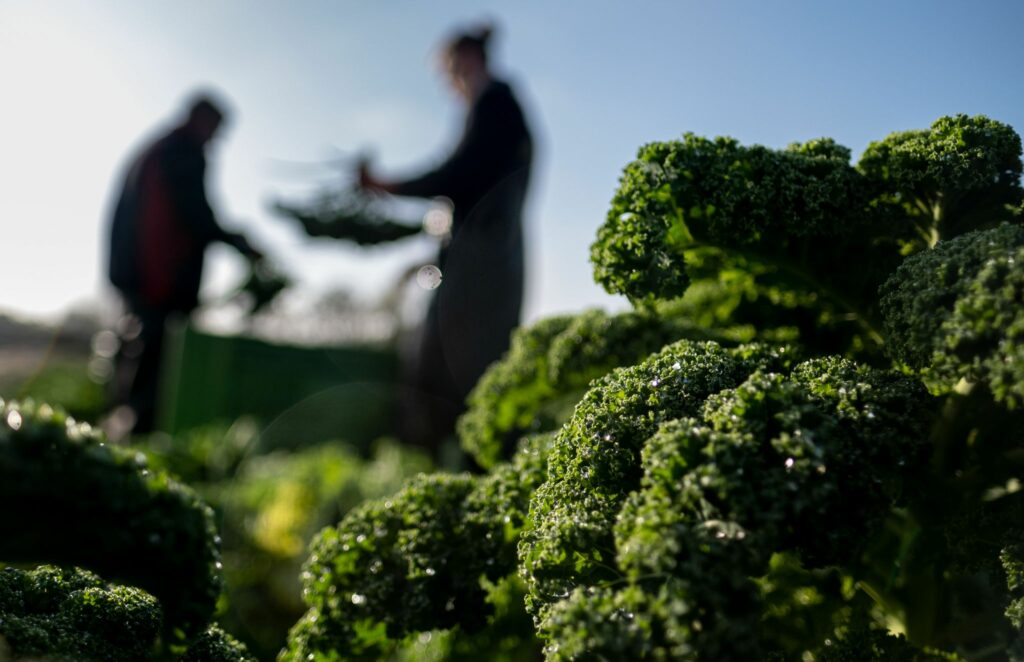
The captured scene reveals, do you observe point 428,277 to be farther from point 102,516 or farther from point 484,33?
point 102,516

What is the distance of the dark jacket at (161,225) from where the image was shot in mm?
7250

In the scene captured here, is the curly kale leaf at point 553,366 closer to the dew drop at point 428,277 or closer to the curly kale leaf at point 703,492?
the curly kale leaf at point 703,492

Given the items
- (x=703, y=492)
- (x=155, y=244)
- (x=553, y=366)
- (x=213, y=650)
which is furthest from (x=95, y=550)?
(x=155, y=244)

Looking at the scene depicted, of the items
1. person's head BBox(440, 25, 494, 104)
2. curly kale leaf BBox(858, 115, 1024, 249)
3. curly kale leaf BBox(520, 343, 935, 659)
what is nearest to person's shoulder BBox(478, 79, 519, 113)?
person's head BBox(440, 25, 494, 104)

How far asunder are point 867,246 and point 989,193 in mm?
229

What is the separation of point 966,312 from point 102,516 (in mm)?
1256

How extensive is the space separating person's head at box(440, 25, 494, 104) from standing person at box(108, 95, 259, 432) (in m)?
2.98

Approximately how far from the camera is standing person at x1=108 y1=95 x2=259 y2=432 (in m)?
7.27

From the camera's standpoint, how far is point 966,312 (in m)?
1.07

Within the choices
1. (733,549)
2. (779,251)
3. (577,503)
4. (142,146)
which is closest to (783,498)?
(733,549)

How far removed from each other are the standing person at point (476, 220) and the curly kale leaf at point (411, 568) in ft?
12.4

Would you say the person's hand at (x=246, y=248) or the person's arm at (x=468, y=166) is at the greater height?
the person's hand at (x=246, y=248)

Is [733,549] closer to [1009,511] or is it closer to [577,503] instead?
[577,503]

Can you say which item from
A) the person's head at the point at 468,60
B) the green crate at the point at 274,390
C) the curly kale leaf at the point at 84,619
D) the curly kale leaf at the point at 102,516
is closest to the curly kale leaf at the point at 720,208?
the curly kale leaf at the point at 102,516
